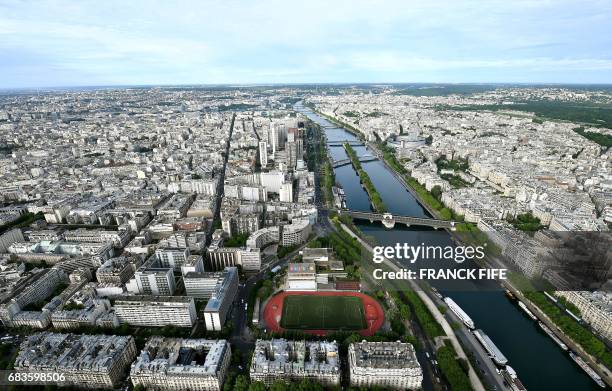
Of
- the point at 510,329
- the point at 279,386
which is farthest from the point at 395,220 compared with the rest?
the point at 279,386

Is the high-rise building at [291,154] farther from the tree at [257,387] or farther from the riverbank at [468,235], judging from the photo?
the tree at [257,387]

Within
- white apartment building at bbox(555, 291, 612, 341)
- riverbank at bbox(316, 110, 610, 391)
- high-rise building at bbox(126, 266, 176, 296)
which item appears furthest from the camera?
high-rise building at bbox(126, 266, 176, 296)

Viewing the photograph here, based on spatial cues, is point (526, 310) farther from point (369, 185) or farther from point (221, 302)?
point (369, 185)

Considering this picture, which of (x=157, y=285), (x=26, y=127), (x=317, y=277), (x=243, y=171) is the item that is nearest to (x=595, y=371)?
(x=317, y=277)

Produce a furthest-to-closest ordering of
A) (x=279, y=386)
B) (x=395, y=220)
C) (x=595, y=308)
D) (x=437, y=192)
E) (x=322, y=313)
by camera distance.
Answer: (x=437, y=192) → (x=395, y=220) → (x=322, y=313) → (x=595, y=308) → (x=279, y=386)

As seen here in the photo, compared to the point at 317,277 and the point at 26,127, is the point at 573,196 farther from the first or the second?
the point at 26,127

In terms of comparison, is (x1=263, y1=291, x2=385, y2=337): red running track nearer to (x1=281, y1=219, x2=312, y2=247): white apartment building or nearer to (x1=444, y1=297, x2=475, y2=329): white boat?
(x1=444, y1=297, x2=475, y2=329): white boat

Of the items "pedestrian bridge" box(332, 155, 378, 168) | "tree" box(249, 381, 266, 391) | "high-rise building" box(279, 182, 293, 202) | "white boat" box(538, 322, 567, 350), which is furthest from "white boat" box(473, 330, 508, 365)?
"pedestrian bridge" box(332, 155, 378, 168)
